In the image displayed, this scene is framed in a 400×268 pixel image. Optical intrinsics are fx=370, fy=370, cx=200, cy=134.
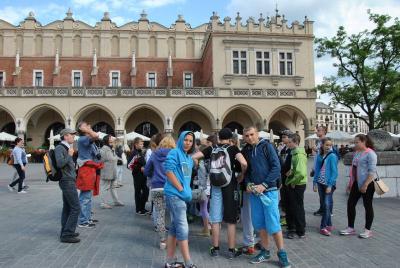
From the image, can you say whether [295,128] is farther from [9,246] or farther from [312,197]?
[9,246]

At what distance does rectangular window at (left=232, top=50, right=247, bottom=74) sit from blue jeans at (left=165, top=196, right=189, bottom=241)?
93.3 ft

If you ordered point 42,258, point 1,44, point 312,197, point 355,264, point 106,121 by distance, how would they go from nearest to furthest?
point 355,264 → point 42,258 → point 312,197 → point 106,121 → point 1,44

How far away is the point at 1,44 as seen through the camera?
3791 cm

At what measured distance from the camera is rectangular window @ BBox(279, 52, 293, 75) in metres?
32.4

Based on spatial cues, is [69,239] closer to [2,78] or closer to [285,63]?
[285,63]

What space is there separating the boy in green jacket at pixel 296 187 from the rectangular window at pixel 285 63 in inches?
1080

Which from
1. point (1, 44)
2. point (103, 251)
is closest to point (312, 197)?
point (103, 251)

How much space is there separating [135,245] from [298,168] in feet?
9.21

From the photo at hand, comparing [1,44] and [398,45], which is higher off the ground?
[1,44]

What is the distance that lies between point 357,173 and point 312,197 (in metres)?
4.51

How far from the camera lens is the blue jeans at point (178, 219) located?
4266 mm

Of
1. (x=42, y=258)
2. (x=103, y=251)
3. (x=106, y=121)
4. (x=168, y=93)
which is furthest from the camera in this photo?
(x=106, y=121)

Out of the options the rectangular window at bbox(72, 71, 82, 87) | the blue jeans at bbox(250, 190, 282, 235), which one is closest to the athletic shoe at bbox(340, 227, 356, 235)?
the blue jeans at bbox(250, 190, 282, 235)

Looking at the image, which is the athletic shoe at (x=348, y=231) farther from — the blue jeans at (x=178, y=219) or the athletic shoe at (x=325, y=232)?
the blue jeans at (x=178, y=219)
